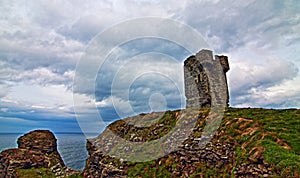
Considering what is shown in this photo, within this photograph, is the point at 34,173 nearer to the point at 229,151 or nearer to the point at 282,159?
the point at 229,151

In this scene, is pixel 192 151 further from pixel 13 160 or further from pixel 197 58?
pixel 13 160

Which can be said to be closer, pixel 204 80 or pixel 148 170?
pixel 148 170

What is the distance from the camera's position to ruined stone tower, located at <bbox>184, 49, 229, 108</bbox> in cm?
4706

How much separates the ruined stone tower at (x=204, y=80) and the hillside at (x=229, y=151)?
252 inches

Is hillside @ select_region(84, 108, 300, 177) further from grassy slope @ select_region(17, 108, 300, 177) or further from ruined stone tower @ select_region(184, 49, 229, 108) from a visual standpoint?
ruined stone tower @ select_region(184, 49, 229, 108)

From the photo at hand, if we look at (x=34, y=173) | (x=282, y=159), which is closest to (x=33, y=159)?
(x=34, y=173)

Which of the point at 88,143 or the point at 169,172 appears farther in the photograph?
the point at 88,143

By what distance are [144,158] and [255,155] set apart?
58.2 feet

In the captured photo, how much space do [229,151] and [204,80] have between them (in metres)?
22.4

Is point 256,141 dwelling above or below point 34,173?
above

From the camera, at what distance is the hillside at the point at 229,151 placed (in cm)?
2125

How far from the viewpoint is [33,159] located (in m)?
55.7

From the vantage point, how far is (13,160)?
176ft

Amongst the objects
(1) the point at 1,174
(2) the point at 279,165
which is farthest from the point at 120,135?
(2) the point at 279,165
